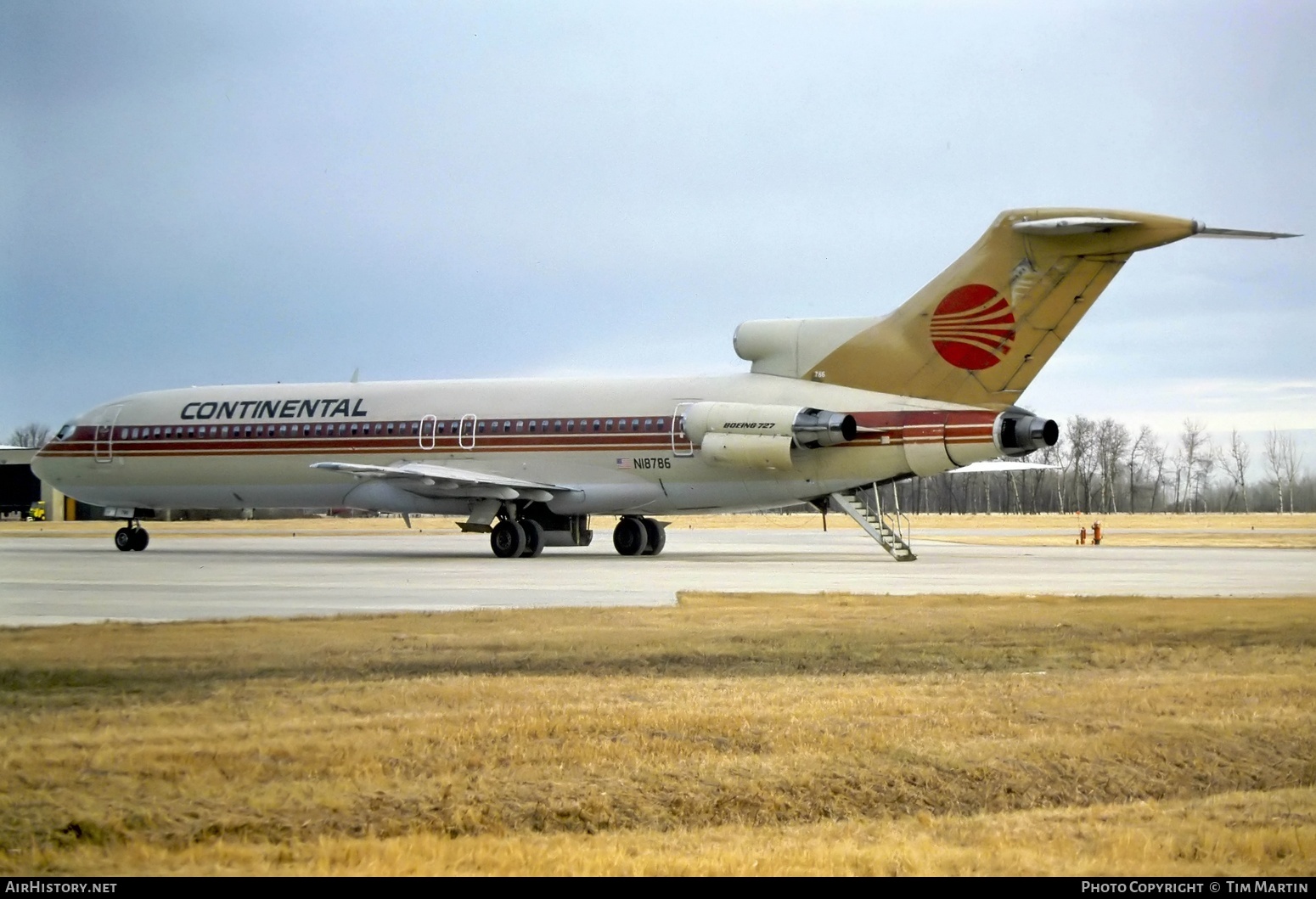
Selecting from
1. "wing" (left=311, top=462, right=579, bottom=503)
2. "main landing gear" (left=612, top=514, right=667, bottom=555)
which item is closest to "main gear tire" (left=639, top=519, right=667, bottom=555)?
"main landing gear" (left=612, top=514, right=667, bottom=555)

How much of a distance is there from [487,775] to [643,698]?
86.5 inches

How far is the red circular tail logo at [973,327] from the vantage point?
2917cm

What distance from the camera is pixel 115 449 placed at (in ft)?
130

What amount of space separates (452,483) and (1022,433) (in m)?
13.2

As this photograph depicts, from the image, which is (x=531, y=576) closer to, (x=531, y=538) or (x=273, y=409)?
(x=531, y=538)

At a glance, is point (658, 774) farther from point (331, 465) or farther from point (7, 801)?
Answer: point (331, 465)

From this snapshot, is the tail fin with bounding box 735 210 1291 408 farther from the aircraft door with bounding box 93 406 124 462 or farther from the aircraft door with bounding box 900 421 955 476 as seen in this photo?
the aircraft door with bounding box 93 406 124 462

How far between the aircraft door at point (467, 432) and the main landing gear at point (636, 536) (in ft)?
14.6

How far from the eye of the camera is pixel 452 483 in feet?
107

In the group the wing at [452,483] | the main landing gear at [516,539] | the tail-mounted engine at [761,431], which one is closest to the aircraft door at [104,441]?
the wing at [452,483]

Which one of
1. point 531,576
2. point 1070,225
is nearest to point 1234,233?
point 1070,225

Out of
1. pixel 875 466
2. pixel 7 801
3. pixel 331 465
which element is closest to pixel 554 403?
pixel 331 465

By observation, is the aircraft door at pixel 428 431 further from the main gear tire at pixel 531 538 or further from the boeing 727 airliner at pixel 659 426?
the main gear tire at pixel 531 538
